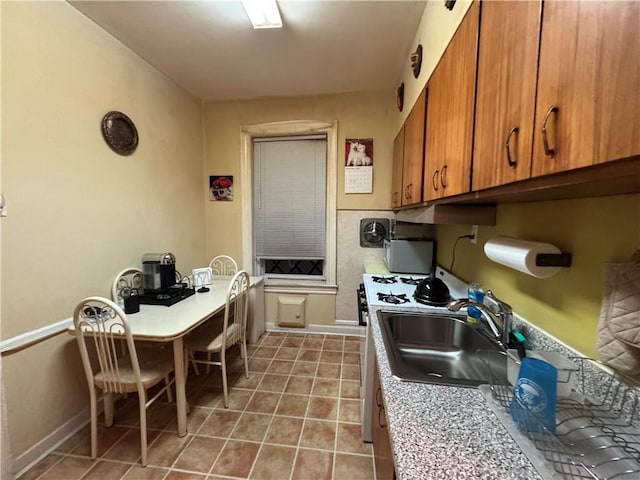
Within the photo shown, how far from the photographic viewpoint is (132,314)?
1784 millimetres

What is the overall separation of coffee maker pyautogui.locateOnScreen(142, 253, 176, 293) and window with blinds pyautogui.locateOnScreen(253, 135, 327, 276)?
115cm

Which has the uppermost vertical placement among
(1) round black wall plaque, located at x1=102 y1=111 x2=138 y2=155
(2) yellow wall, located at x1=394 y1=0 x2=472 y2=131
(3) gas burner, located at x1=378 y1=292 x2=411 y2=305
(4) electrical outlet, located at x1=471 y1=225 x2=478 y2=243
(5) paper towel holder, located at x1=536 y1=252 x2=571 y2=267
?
(2) yellow wall, located at x1=394 y1=0 x2=472 y2=131

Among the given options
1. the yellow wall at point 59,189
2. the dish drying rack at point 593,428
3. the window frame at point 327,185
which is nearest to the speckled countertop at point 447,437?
the dish drying rack at point 593,428

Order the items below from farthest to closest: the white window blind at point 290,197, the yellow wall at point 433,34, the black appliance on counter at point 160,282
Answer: the white window blind at point 290,197 → the black appliance on counter at point 160,282 → the yellow wall at point 433,34

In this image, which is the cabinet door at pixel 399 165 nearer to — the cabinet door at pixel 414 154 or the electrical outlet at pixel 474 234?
the cabinet door at pixel 414 154

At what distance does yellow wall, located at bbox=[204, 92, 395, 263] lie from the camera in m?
2.90

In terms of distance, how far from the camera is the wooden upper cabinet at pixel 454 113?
880mm

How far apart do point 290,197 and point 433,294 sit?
2004 mm

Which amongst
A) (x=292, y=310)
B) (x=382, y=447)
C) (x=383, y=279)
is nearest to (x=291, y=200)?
(x=292, y=310)

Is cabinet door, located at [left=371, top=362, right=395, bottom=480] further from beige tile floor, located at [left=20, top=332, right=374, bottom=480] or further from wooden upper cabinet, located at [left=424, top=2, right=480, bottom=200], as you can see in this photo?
wooden upper cabinet, located at [left=424, top=2, right=480, bottom=200]

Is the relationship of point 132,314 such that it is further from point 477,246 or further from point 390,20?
point 390,20

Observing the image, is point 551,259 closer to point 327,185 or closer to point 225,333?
point 225,333

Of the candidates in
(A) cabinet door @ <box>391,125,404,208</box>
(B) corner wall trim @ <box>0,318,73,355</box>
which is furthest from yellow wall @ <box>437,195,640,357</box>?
(B) corner wall trim @ <box>0,318,73,355</box>

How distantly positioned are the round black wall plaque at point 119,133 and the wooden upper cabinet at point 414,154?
6.91ft
